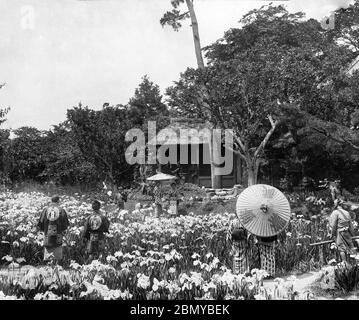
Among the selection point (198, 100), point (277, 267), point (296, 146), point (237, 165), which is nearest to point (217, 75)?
point (198, 100)

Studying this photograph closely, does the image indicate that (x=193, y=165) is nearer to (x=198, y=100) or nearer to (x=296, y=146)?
(x=296, y=146)

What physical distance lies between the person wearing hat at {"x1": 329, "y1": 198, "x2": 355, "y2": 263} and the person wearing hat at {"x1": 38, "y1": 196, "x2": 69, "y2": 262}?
16.1 feet

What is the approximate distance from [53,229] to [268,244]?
3.93 meters

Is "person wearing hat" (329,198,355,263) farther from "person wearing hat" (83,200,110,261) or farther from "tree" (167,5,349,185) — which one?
"tree" (167,5,349,185)

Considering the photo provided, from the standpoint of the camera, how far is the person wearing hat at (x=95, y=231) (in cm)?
930

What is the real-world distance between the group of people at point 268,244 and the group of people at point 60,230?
101 inches

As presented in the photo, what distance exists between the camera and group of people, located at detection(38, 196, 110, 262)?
9102 millimetres

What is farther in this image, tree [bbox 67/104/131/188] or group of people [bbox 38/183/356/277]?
tree [bbox 67/104/131/188]

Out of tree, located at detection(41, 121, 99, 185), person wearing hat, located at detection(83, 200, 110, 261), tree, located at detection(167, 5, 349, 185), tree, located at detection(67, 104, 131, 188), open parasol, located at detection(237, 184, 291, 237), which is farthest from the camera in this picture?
tree, located at detection(41, 121, 99, 185)

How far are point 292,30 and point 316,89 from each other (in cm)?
1012

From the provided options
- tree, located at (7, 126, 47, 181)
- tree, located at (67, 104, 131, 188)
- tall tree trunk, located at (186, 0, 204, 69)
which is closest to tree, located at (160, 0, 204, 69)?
tall tree trunk, located at (186, 0, 204, 69)

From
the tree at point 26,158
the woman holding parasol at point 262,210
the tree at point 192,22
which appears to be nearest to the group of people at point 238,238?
the woman holding parasol at point 262,210

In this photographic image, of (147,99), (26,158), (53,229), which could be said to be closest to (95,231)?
(53,229)
